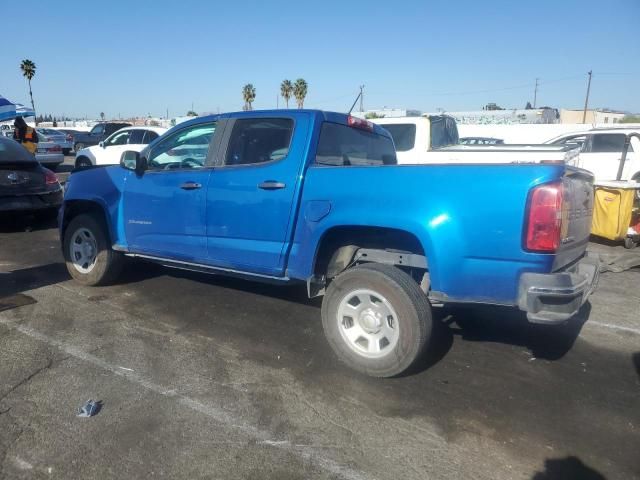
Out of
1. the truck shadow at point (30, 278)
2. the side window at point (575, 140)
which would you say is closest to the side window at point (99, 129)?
the truck shadow at point (30, 278)

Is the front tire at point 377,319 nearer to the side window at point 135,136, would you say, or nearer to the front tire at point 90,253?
the front tire at point 90,253

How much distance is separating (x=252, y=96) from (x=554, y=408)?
61470 millimetres

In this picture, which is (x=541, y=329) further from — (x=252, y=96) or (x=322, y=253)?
(x=252, y=96)

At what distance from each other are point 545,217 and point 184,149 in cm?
334

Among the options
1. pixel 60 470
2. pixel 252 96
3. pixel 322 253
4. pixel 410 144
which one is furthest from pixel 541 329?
pixel 252 96

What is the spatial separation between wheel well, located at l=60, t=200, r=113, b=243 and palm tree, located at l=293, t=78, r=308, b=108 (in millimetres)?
54835

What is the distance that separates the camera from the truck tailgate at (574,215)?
10.7 ft

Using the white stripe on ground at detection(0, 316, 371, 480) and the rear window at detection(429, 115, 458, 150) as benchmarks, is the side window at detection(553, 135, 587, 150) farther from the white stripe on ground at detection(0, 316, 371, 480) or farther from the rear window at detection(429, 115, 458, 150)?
the white stripe on ground at detection(0, 316, 371, 480)

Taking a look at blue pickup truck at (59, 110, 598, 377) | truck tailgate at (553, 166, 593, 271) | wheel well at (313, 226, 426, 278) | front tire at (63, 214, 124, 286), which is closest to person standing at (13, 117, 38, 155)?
front tire at (63, 214, 124, 286)

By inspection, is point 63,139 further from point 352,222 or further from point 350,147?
point 352,222

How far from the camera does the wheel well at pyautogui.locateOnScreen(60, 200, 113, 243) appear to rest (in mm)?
5570

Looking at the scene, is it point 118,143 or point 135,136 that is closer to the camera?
point 135,136

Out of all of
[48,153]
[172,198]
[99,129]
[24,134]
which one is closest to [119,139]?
[24,134]

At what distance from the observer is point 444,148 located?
9.32 m
